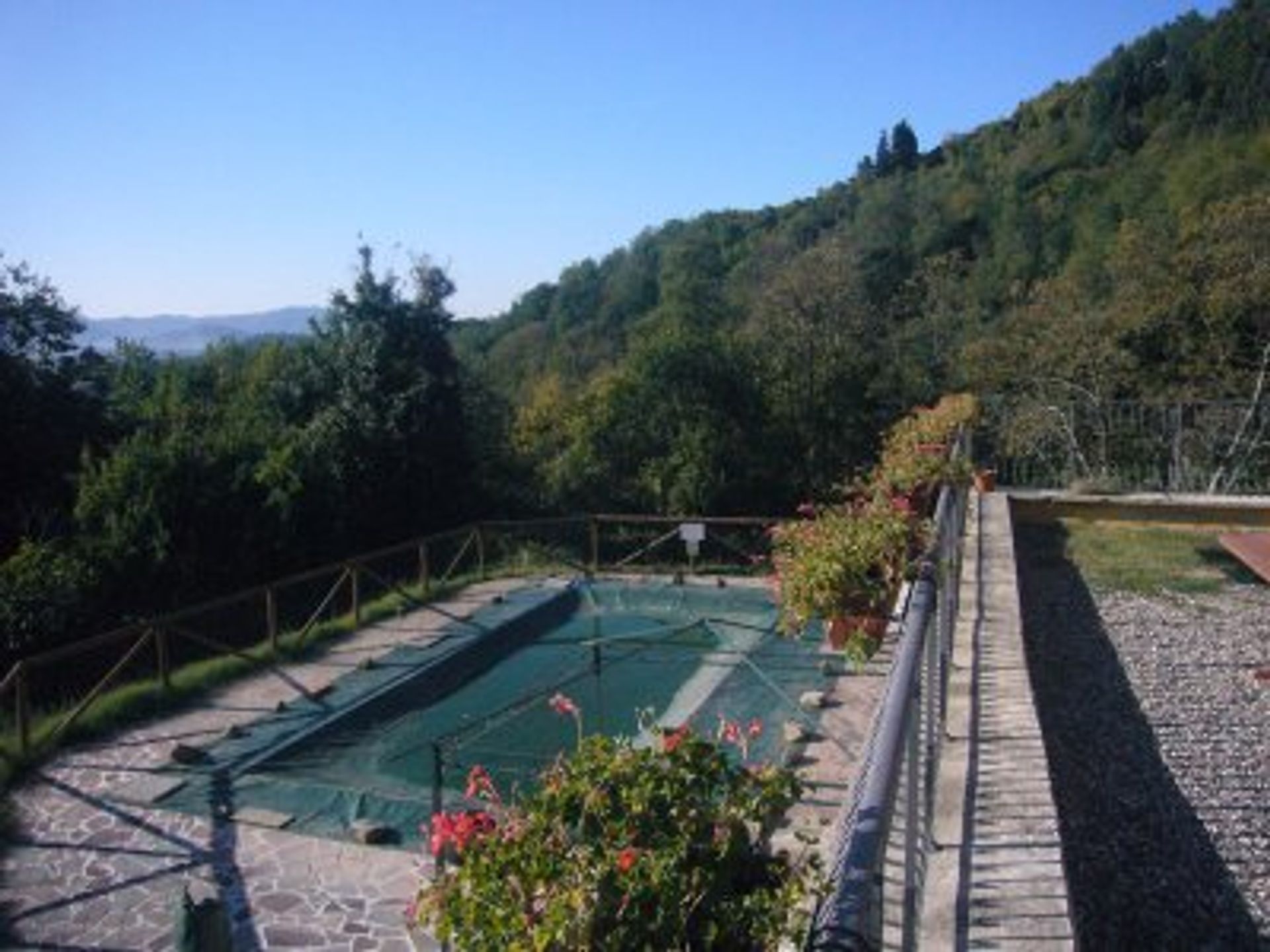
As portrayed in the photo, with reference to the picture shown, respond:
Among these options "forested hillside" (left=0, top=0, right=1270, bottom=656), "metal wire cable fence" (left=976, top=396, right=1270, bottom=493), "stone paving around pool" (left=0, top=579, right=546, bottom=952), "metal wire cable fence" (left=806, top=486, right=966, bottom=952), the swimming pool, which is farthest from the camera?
"forested hillside" (left=0, top=0, right=1270, bottom=656)

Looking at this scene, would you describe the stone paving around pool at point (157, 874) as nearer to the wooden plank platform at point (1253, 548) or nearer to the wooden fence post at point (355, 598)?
the wooden fence post at point (355, 598)

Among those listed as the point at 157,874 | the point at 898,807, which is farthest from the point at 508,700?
the point at 898,807

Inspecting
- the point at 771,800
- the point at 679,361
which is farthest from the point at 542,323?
the point at 771,800

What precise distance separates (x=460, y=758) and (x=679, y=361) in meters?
13.2

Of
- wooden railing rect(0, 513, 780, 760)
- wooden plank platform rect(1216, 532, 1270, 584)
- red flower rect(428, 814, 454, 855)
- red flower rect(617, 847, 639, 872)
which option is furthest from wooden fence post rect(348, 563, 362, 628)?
red flower rect(617, 847, 639, 872)

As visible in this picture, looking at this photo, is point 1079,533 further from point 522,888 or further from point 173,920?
point 522,888

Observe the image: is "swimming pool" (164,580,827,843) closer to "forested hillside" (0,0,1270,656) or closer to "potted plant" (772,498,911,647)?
"potted plant" (772,498,911,647)

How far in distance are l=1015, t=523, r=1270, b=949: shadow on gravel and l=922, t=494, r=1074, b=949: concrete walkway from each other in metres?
0.15

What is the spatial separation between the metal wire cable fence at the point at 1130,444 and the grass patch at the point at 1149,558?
0.80 m

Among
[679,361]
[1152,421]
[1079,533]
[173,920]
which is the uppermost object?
[679,361]

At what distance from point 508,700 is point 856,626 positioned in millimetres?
5996

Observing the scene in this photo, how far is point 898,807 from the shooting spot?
9.90ft

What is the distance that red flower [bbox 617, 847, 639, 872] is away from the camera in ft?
6.35

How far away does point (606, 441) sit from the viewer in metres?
20.5
